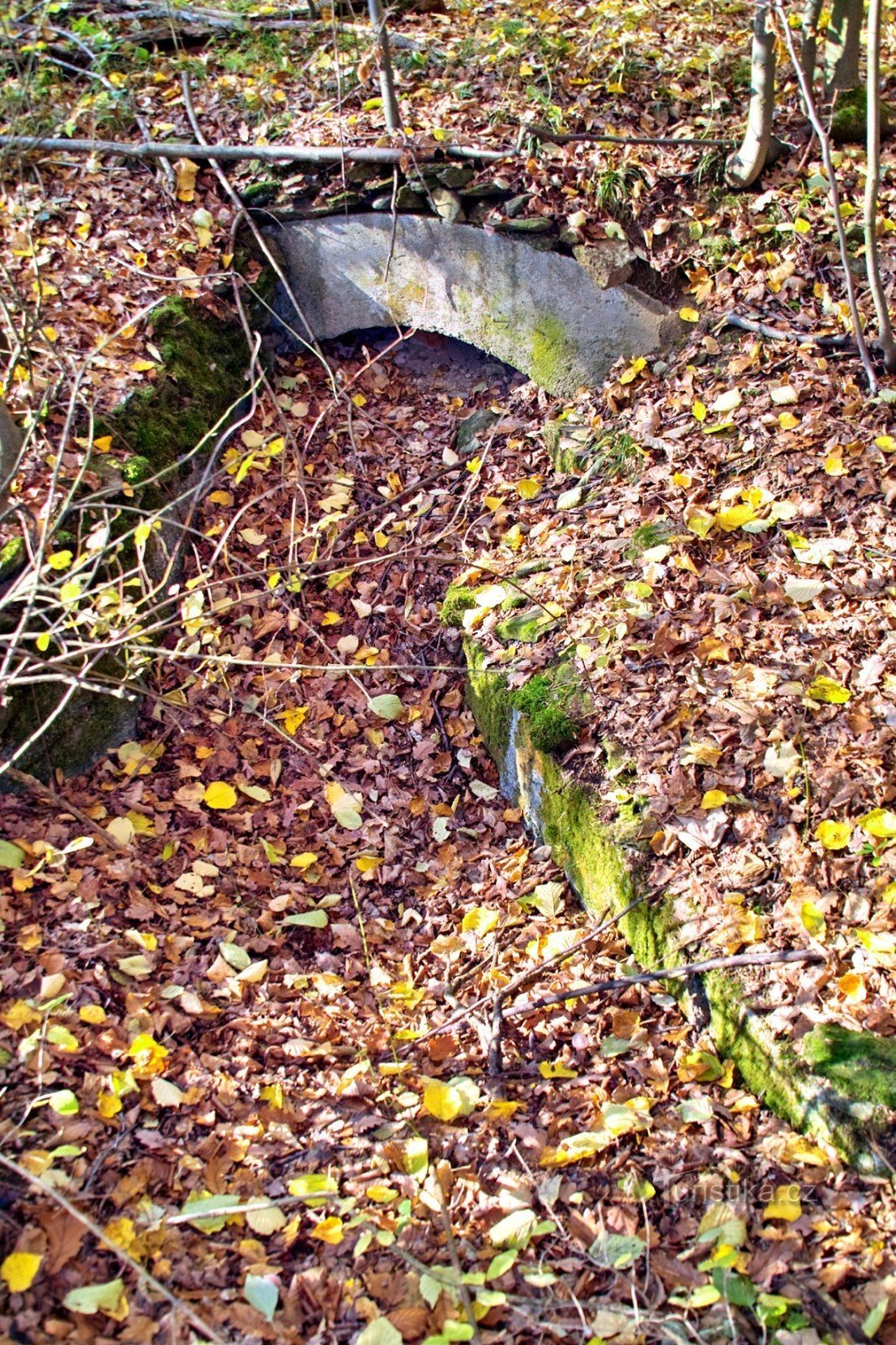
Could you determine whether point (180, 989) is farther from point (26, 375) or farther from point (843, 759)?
point (26, 375)

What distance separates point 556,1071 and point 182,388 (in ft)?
11.3

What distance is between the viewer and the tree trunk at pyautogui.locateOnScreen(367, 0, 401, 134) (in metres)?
4.59

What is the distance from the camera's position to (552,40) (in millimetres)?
5066

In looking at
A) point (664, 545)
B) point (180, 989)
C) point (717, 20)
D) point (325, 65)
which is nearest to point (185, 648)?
point (180, 989)

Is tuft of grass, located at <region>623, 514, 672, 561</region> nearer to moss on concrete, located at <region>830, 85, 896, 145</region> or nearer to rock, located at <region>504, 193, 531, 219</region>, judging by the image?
rock, located at <region>504, 193, 531, 219</region>

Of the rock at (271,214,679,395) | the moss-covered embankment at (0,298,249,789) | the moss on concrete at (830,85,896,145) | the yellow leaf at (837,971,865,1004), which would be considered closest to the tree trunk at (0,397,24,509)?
the moss-covered embankment at (0,298,249,789)

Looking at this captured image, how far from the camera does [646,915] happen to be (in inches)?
116

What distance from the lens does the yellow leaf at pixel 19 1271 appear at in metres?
2.01

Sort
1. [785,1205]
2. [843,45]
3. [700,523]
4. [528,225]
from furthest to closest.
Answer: [528,225] → [843,45] → [700,523] → [785,1205]

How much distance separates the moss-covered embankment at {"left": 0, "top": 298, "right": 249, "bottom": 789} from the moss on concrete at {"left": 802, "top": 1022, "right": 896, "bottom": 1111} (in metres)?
2.20

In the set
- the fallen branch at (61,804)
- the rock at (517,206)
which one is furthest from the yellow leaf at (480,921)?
the rock at (517,206)

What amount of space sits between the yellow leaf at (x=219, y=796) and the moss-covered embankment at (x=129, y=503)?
46 centimetres

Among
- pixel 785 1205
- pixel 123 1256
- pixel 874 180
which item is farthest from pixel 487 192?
pixel 123 1256

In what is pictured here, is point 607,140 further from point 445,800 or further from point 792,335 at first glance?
point 445,800
